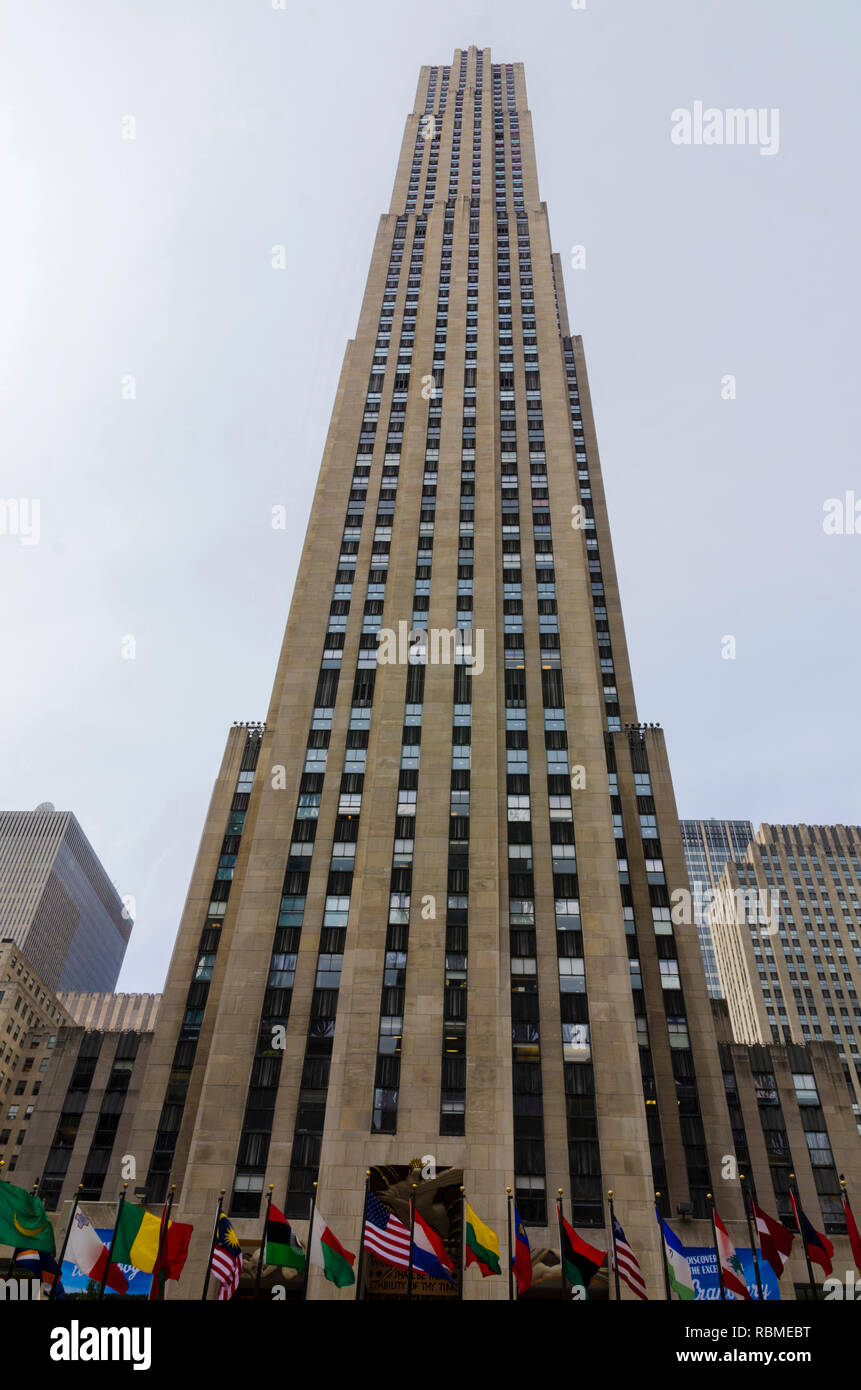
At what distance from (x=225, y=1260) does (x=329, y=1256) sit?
3398mm

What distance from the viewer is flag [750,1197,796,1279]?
101 ft

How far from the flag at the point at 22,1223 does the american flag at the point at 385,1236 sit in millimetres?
9933

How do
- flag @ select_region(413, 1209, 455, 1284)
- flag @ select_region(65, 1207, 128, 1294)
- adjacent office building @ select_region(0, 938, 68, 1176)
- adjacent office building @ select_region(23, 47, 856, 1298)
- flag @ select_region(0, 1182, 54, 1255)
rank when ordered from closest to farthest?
flag @ select_region(0, 1182, 54, 1255)
flag @ select_region(65, 1207, 128, 1294)
flag @ select_region(413, 1209, 455, 1284)
adjacent office building @ select_region(23, 47, 856, 1298)
adjacent office building @ select_region(0, 938, 68, 1176)

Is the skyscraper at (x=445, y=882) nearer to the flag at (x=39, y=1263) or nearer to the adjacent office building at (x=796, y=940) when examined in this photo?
the flag at (x=39, y=1263)

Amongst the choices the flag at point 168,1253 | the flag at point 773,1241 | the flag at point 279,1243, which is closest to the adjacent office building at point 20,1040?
the flag at point 168,1253

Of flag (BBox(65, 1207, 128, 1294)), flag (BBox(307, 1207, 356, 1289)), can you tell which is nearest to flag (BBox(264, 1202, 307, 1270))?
flag (BBox(307, 1207, 356, 1289))

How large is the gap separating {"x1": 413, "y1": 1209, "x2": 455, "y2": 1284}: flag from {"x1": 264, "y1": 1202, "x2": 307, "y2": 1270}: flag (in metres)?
4.31

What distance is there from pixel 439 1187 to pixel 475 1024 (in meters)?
8.82

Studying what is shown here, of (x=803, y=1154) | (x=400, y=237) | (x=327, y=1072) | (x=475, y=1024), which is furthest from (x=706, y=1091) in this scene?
(x=400, y=237)

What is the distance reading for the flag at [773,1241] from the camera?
30.8 metres

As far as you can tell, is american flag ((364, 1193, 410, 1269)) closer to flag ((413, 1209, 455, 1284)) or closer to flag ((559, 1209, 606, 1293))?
flag ((413, 1209, 455, 1284))

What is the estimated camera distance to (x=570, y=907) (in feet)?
196

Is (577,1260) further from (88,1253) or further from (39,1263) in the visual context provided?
(39,1263)
